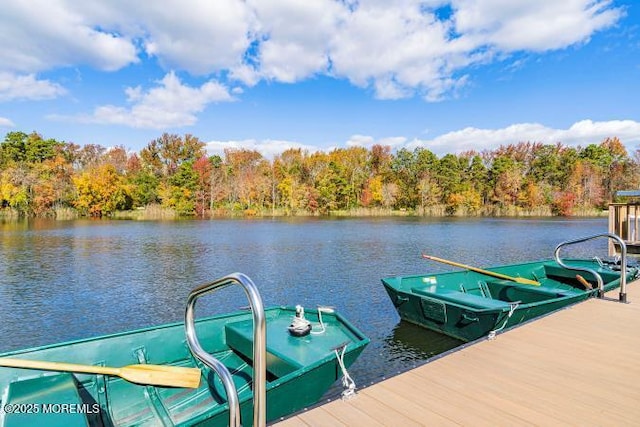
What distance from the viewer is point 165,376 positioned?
233 cm

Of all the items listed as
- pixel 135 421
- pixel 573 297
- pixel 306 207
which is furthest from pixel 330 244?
pixel 306 207

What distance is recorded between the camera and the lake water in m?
7.07

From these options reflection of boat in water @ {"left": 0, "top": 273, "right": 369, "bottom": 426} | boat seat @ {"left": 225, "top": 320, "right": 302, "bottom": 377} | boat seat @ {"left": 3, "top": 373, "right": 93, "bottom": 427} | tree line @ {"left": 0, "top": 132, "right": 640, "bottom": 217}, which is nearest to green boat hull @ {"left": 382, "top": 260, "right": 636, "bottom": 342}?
reflection of boat in water @ {"left": 0, "top": 273, "right": 369, "bottom": 426}

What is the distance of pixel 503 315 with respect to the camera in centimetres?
514

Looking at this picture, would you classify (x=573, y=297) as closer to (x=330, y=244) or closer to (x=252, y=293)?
(x=252, y=293)

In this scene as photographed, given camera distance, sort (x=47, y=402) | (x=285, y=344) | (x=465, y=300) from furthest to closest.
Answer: (x=465, y=300) → (x=285, y=344) → (x=47, y=402)

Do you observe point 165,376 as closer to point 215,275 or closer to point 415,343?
point 415,343

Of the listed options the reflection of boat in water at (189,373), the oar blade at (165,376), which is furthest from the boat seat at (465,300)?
the oar blade at (165,376)

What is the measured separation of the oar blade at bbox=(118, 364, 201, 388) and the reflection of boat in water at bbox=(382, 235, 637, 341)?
3.68 metres

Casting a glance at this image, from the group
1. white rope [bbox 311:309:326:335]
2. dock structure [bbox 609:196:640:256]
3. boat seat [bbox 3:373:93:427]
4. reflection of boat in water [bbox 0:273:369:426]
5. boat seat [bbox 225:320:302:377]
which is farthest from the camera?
dock structure [bbox 609:196:640:256]

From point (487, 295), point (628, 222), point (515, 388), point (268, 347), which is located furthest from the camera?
point (628, 222)

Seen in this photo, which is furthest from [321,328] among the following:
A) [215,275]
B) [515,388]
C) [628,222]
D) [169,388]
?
[628,222]

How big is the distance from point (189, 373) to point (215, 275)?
33.6 ft

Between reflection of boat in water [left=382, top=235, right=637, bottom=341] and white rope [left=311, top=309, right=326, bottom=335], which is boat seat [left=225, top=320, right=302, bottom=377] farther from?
reflection of boat in water [left=382, top=235, right=637, bottom=341]
